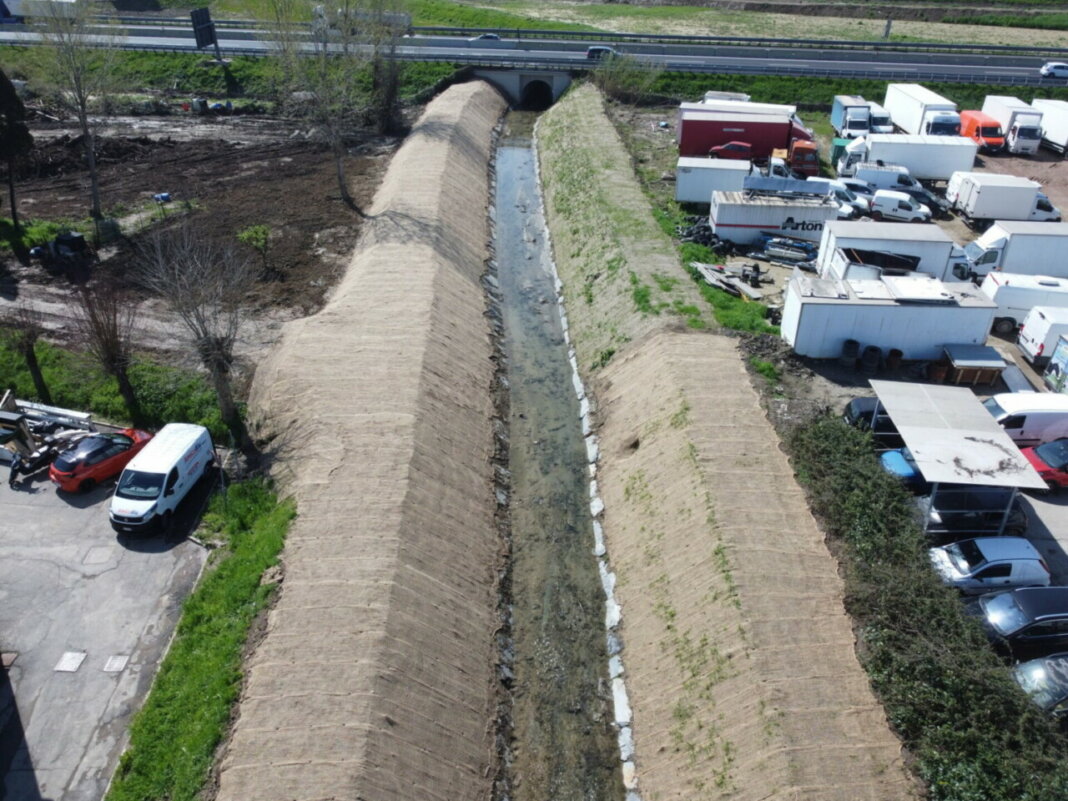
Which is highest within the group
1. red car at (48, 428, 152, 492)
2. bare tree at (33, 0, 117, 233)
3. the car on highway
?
bare tree at (33, 0, 117, 233)

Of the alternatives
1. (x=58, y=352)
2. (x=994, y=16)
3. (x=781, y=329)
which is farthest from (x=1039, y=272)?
(x=994, y=16)

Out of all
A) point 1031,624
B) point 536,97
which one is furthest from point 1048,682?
point 536,97

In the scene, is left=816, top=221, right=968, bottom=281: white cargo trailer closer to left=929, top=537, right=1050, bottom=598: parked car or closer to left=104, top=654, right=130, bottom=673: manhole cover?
left=929, top=537, right=1050, bottom=598: parked car

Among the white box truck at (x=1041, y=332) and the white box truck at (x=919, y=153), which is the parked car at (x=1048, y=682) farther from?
the white box truck at (x=919, y=153)

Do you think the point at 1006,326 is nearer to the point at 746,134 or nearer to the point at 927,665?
the point at 927,665

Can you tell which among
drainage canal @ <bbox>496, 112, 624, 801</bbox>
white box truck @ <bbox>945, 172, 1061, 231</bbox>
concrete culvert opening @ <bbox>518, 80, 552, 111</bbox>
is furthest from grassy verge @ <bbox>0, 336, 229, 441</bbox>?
concrete culvert opening @ <bbox>518, 80, 552, 111</bbox>

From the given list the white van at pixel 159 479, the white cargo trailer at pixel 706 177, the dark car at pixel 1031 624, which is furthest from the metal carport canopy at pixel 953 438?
the white cargo trailer at pixel 706 177
